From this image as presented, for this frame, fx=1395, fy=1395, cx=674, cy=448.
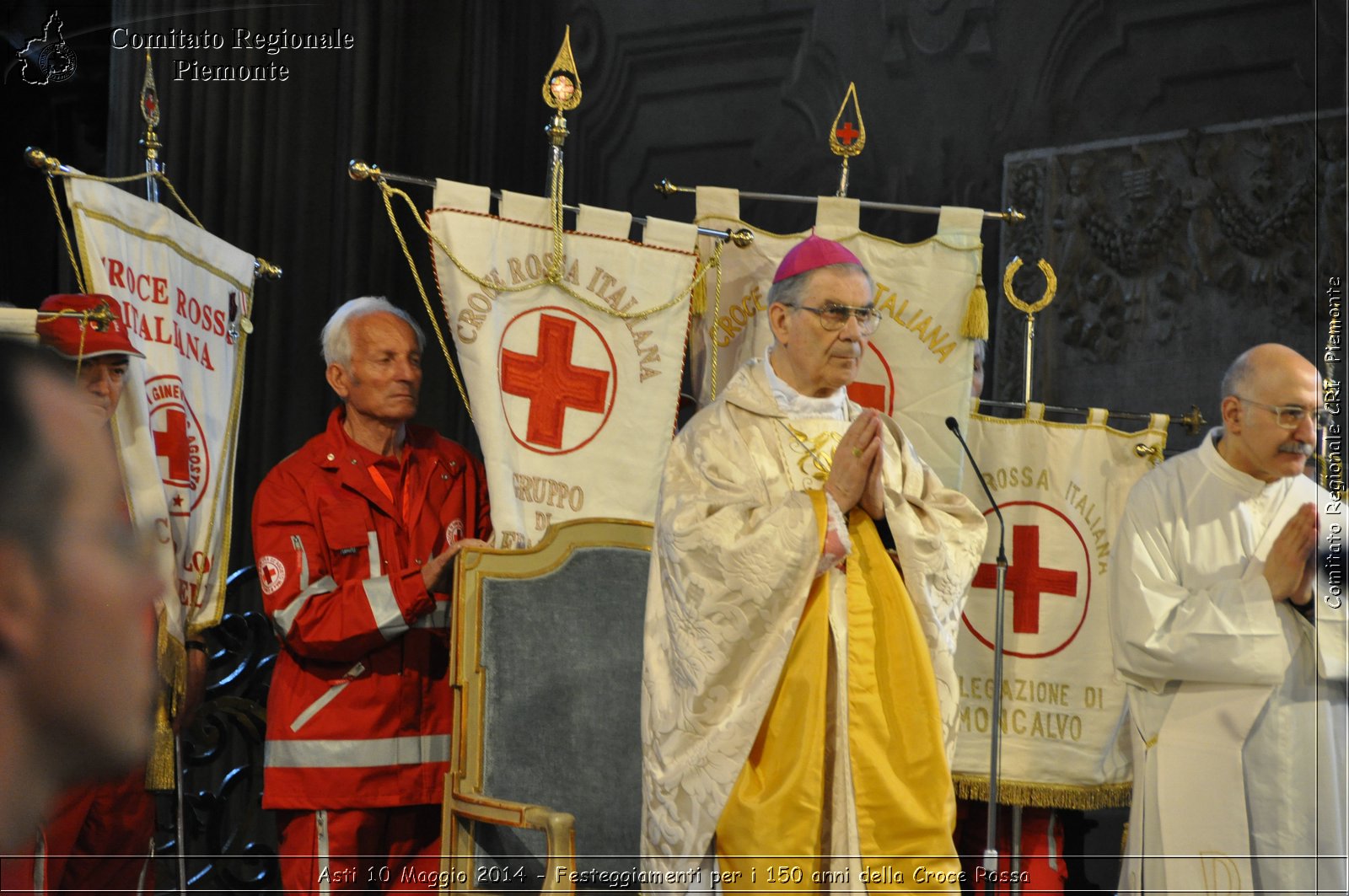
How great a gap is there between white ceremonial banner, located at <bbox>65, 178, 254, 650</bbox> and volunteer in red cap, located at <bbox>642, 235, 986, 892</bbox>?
1.18 m

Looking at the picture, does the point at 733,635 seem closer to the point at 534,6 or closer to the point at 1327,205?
the point at 1327,205

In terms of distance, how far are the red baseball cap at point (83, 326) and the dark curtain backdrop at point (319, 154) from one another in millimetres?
1914

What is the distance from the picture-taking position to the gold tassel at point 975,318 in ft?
14.0

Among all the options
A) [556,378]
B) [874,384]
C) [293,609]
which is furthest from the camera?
[874,384]

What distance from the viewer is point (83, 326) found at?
306 cm

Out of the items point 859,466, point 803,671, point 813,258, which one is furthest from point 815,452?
point 803,671

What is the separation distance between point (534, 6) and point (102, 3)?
2.28 metres

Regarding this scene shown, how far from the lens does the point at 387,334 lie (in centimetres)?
371

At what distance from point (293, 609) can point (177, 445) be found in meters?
0.51

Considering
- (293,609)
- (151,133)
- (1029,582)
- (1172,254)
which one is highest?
(1172,254)

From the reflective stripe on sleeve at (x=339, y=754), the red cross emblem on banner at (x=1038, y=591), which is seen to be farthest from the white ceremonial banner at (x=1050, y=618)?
the reflective stripe on sleeve at (x=339, y=754)

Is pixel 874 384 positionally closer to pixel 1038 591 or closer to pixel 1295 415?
pixel 1038 591

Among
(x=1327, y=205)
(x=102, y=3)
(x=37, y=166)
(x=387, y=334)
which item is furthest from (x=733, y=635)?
(x=1327, y=205)

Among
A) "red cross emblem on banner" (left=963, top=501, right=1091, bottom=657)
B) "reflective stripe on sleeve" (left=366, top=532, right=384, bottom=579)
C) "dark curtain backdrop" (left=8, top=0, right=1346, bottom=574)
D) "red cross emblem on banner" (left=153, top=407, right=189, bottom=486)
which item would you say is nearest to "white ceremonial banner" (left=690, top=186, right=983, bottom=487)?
"red cross emblem on banner" (left=963, top=501, right=1091, bottom=657)
